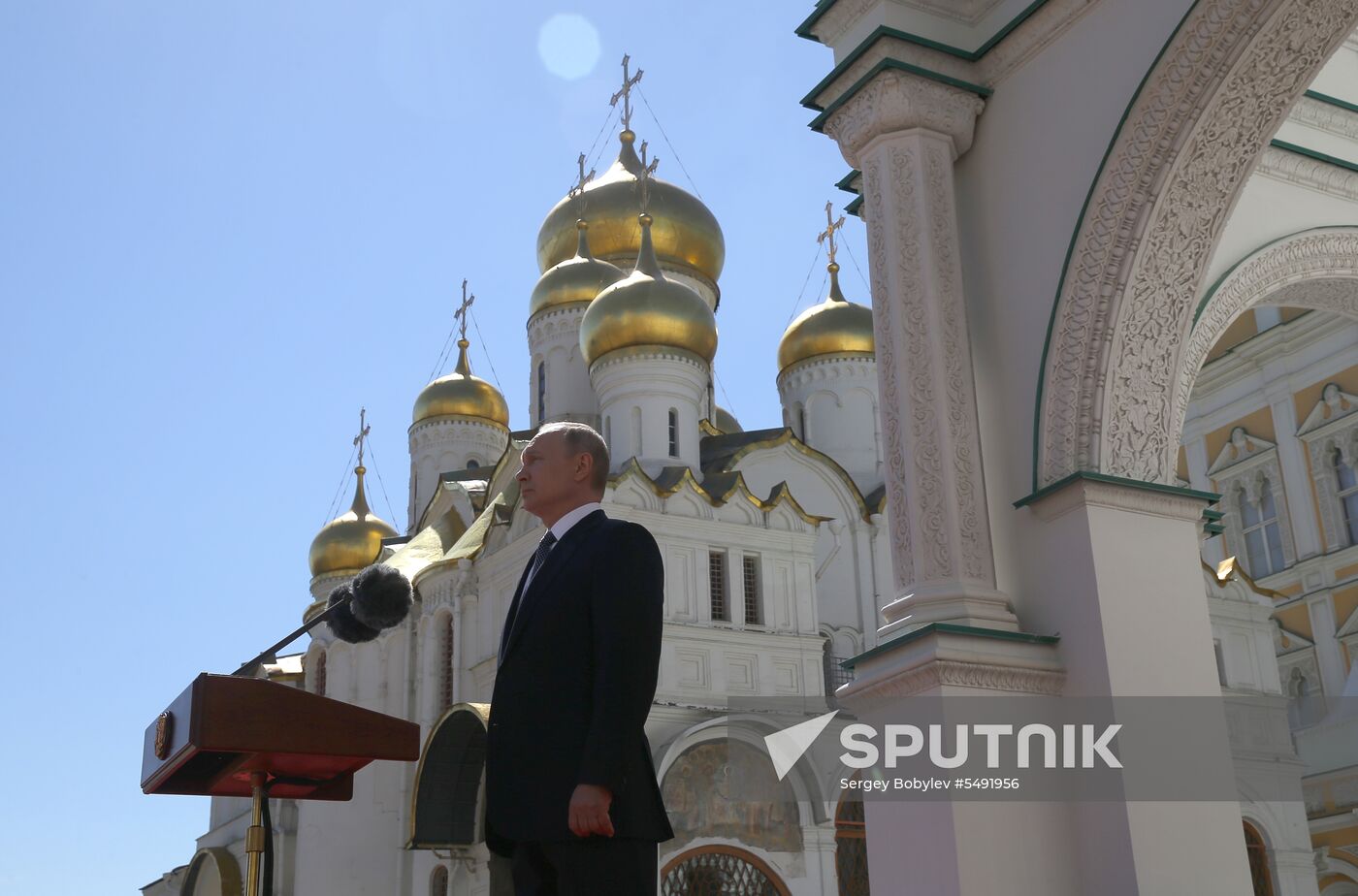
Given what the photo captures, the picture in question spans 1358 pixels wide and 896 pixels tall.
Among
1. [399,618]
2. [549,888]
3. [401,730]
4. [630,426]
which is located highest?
[630,426]

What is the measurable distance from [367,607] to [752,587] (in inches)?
540

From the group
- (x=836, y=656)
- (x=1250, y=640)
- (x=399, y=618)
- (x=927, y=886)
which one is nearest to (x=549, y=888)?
(x=399, y=618)

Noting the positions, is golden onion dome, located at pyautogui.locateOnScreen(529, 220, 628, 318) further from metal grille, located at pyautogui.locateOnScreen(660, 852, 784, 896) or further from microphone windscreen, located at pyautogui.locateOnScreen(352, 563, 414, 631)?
microphone windscreen, located at pyautogui.locateOnScreen(352, 563, 414, 631)

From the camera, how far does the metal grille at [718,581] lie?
16484mm

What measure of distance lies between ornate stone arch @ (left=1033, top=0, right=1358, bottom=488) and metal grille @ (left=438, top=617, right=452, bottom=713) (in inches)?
544

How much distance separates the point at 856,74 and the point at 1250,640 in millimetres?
11461

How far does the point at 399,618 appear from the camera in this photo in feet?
11.5

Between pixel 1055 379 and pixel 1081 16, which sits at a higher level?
pixel 1081 16

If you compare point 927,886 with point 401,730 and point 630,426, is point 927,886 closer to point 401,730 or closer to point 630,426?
point 401,730

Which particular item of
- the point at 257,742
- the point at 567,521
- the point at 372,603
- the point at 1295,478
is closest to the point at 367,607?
the point at 372,603

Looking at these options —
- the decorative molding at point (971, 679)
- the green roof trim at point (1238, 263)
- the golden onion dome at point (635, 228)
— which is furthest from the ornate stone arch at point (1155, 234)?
the golden onion dome at point (635, 228)

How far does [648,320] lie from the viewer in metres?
18.3

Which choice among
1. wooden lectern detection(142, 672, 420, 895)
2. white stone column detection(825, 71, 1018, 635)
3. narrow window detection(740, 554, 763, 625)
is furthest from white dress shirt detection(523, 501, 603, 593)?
narrow window detection(740, 554, 763, 625)

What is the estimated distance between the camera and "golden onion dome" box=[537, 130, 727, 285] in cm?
2320
